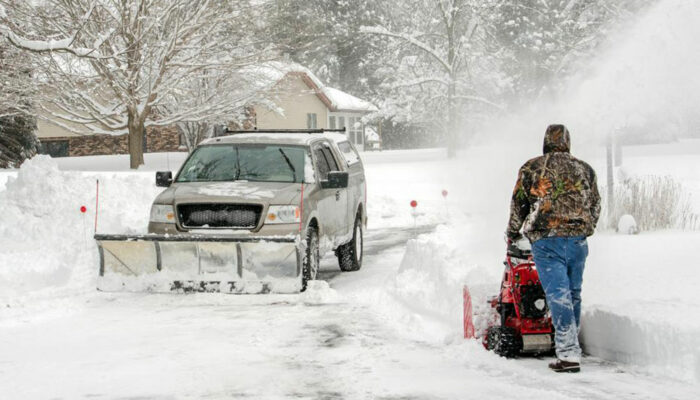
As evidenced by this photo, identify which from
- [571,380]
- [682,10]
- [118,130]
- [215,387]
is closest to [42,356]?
[215,387]

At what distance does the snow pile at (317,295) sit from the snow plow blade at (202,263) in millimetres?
365

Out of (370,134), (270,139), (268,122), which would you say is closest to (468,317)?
(270,139)

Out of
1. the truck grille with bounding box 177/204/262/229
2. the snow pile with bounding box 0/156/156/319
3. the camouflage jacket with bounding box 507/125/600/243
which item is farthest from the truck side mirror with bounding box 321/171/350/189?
the camouflage jacket with bounding box 507/125/600/243

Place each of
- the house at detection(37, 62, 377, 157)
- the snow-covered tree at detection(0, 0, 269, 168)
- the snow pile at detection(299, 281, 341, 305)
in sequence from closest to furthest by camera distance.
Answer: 1. the snow pile at detection(299, 281, 341, 305)
2. the snow-covered tree at detection(0, 0, 269, 168)
3. the house at detection(37, 62, 377, 157)

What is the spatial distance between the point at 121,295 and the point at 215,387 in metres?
4.96

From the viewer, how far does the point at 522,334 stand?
281 inches

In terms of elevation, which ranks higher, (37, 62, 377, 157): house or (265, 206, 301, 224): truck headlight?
(37, 62, 377, 157): house

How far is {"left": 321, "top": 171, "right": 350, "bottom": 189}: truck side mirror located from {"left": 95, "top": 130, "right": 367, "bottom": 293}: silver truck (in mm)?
14

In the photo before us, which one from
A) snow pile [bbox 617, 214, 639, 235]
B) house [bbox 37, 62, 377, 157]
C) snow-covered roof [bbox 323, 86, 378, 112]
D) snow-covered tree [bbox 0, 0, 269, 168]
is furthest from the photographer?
snow-covered roof [bbox 323, 86, 378, 112]

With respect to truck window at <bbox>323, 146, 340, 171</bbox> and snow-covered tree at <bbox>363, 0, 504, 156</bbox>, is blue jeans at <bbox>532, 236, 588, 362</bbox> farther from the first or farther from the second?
snow-covered tree at <bbox>363, 0, 504, 156</bbox>

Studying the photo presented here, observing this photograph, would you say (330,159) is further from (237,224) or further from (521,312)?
(521,312)

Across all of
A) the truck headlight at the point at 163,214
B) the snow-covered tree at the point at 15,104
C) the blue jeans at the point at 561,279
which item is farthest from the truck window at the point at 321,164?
the snow-covered tree at the point at 15,104

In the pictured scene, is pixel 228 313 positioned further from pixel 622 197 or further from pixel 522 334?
pixel 622 197

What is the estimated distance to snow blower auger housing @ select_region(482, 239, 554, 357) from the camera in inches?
281
